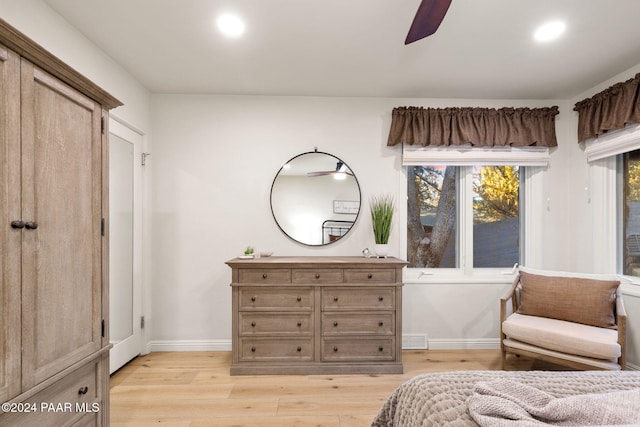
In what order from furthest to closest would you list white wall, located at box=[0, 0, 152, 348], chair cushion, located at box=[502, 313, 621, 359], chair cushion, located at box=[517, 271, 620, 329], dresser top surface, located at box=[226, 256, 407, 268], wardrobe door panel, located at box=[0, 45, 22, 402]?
dresser top surface, located at box=[226, 256, 407, 268] → chair cushion, located at box=[517, 271, 620, 329] → chair cushion, located at box=[502, 313, 621, 359] → white wall, located at box=[0, 0, 152, 348] → wardrobe door panel, located at box=[0, 45, 22, 402]

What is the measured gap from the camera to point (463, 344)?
127 inches

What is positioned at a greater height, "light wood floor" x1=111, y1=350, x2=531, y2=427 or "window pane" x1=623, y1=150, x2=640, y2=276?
"window pane" x1=623, y1=150, x2=640, y2=276

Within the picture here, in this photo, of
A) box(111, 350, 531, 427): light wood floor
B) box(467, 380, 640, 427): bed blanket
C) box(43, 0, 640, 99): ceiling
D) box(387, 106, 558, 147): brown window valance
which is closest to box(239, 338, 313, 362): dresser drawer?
box(111, 350, 531, 427): light wood floor

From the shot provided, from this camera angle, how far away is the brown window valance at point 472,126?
3133 mm

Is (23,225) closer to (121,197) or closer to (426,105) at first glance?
(121,197)

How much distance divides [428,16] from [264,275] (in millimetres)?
2101

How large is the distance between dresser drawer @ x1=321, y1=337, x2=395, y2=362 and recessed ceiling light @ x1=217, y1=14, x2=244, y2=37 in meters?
2.42

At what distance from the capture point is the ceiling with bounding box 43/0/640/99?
192 cm

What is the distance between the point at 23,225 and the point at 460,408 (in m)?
1.65

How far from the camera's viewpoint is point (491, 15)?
1958 mm

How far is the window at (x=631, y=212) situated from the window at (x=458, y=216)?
81 cm

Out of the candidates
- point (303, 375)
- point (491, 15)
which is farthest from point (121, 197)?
point (491, 15)

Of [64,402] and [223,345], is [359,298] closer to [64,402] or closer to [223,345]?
[223,345]

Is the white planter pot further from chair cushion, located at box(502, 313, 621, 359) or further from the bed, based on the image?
the bed
